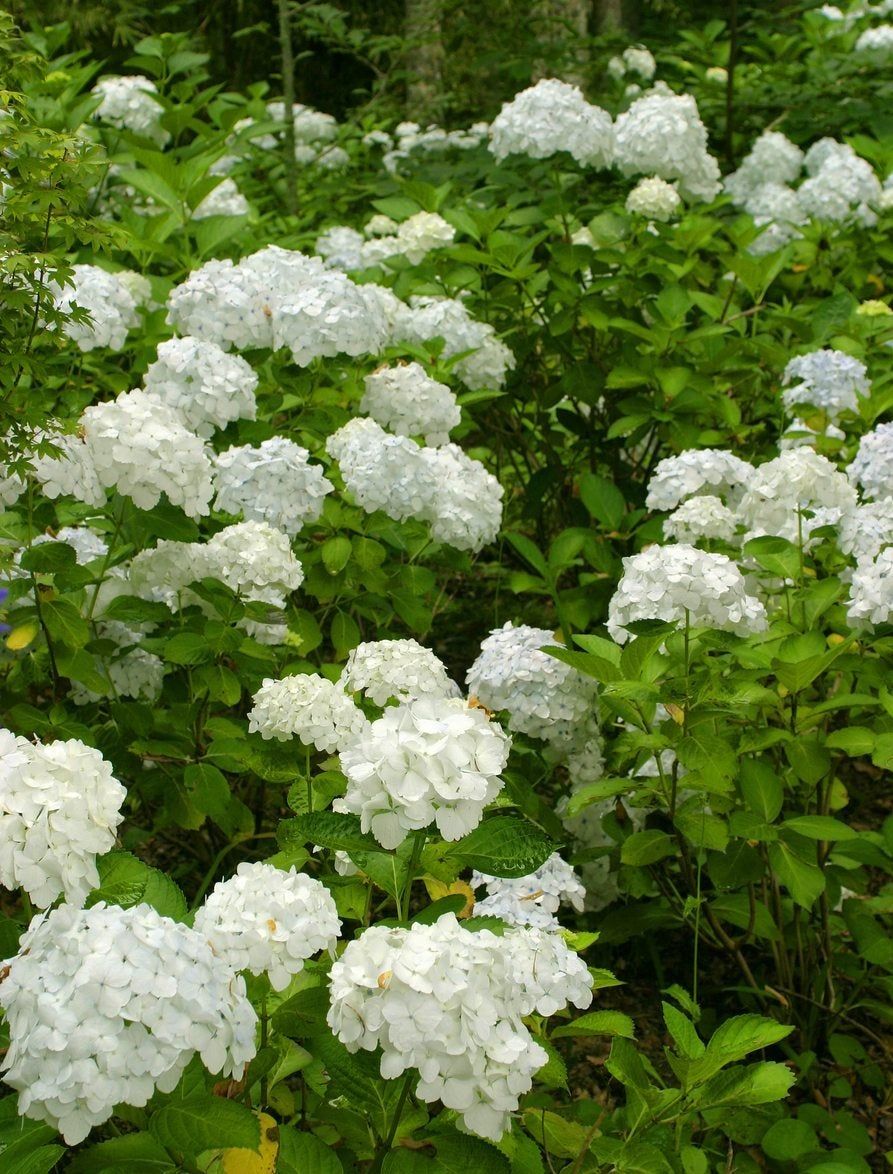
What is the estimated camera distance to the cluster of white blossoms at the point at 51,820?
4.94 feet

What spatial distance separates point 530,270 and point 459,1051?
111 inches

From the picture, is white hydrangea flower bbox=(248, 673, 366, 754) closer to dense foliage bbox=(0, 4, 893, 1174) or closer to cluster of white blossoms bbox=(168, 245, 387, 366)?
dense foliage bbox=(0, 4, 893, 1174)

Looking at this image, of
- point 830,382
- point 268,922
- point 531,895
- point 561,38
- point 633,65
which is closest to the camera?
point 268,922

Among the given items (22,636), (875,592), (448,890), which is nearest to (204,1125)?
(448,890)

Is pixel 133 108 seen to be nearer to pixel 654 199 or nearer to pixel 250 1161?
pixel 654 199

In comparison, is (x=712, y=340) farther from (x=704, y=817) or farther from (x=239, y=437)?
(x=704, y=817)

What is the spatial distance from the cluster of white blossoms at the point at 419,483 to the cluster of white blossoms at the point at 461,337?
63 centimetres

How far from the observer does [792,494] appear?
2.76 meters

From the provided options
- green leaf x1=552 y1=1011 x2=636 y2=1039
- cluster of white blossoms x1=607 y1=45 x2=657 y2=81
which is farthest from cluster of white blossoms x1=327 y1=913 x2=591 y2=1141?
cluster of white blossoms x1=607 y1=45 x2=657 y2=81

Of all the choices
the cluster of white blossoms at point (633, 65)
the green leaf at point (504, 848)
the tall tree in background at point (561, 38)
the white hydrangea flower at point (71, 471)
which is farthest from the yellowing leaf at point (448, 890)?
the cluster of white blossoms at point (633, 65)

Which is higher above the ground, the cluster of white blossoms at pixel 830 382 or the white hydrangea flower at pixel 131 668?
the cluster of white blossoms at pixel 830 382

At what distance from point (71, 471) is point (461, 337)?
1.54 m

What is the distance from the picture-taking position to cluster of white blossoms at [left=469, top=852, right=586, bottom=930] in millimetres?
2072

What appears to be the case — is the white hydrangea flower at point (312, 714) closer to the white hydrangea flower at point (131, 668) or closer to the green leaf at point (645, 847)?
the green leaf at point (645, 847)
